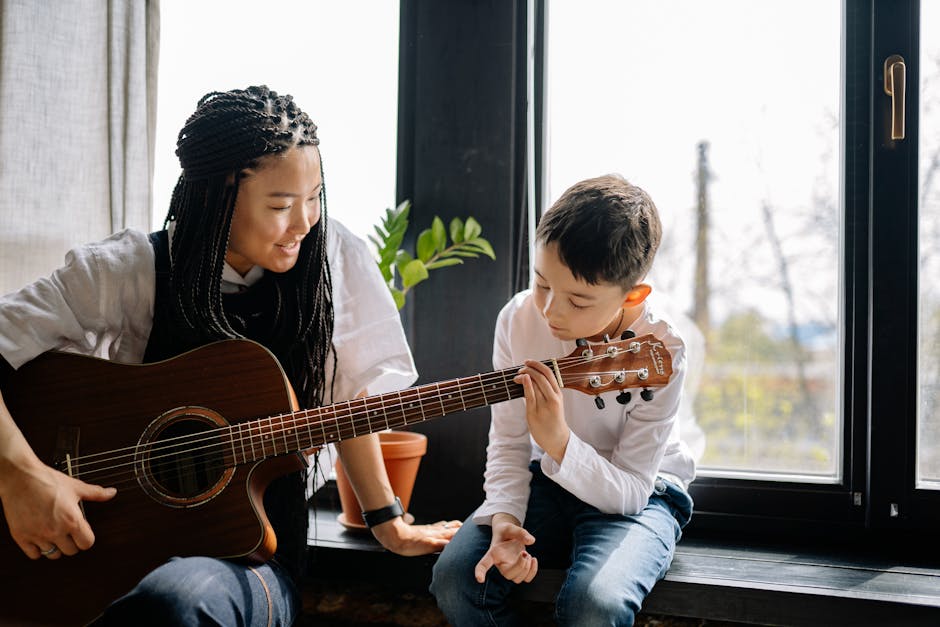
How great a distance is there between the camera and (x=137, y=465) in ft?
3.56

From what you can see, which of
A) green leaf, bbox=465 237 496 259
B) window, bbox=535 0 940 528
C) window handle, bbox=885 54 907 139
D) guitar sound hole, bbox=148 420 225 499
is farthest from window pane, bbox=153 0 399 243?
window handle, bbox=885 54 907 139

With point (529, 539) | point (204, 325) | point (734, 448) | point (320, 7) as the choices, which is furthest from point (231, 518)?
point (320, 7)

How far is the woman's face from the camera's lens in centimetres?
115

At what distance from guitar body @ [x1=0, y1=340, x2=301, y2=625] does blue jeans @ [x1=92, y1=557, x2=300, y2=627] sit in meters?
0.04

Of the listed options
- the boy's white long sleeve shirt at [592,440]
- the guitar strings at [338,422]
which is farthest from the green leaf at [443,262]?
the guitar strings at [338,422]

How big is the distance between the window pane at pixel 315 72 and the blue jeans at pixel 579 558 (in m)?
0.87

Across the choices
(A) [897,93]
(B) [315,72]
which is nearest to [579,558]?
(A) [897,93]

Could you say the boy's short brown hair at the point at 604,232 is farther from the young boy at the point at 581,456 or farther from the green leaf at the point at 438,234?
the green leaf at the point at 438,234

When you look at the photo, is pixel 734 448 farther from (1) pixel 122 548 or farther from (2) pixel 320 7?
(2) pixel 320 7

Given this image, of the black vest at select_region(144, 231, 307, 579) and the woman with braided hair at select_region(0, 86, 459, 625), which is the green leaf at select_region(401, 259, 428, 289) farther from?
the black vest at select_region(144, 231, 307, 579)

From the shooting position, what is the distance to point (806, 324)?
1538 mm

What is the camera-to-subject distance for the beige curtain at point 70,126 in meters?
1.55

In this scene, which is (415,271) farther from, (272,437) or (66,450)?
A: (66,450)

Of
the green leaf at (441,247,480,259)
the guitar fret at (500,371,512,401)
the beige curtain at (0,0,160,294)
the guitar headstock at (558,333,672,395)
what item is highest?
the beige curtain at (0,0,160,294)
